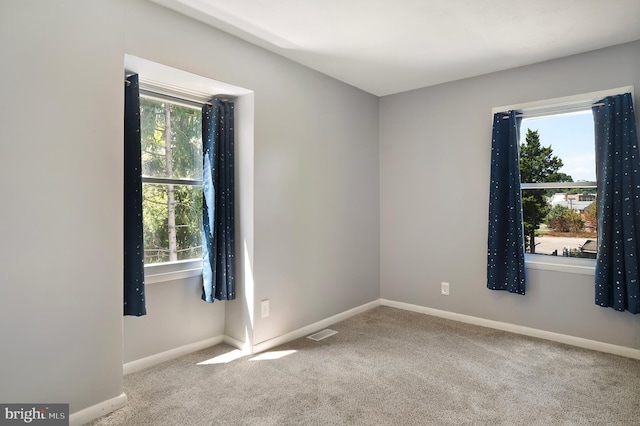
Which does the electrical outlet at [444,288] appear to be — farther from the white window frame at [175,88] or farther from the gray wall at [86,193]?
the white window frame at [175,88]

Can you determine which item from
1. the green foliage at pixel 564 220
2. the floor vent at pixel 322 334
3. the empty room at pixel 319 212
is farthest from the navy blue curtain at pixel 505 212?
the floor vent at pixel 322 334

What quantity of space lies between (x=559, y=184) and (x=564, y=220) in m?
0.32

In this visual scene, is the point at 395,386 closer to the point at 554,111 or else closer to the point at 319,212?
the point at 319,212

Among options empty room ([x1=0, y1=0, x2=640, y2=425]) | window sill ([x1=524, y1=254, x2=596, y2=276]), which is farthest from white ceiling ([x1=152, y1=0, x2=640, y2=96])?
window sill ([x1=524, y1=254, x2=596, y2=276])

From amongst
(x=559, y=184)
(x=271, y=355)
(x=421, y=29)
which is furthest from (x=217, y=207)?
(x=559, y=184)

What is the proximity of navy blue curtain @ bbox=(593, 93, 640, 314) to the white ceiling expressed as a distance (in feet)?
2.04

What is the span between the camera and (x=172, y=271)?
9.14ft

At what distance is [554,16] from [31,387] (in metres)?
3.70

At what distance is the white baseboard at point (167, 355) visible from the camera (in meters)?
2.52

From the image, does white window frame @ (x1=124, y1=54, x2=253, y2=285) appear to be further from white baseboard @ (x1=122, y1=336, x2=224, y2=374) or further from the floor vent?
the floor vent

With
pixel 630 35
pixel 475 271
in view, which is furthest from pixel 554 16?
pixel 475 271

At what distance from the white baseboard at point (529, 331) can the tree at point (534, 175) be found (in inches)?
28.5

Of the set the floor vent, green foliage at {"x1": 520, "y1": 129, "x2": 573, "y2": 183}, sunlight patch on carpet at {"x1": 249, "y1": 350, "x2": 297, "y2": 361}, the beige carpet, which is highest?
green foliage at {"x1": 520, "y1": 129, "x2": 573, "y2": 183}

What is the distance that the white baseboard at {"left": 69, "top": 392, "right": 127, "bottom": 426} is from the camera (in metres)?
1.91
